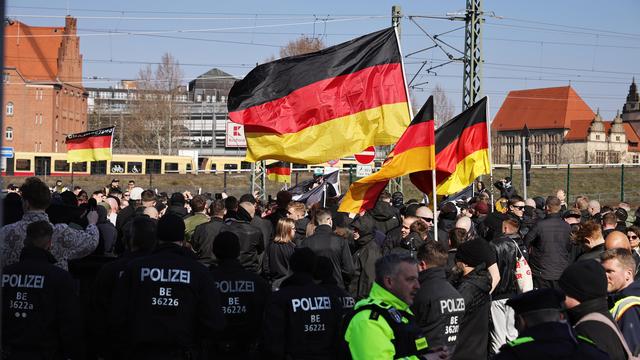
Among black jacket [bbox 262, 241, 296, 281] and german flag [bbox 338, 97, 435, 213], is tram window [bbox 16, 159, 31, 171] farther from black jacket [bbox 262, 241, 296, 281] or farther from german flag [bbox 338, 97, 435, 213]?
german flag [bbox 338, 97, 435, 213]

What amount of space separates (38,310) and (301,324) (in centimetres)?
202

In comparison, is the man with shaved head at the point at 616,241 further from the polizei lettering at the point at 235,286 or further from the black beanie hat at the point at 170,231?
the black beanie hat at the point at 170,231

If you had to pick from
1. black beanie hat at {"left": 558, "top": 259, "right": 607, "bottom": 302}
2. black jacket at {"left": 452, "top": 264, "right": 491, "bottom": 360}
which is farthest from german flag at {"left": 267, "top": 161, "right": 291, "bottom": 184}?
black beanie hat at {"left": 558, "top": 259, "right": 607, "bottom": 302}

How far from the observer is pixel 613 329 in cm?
525

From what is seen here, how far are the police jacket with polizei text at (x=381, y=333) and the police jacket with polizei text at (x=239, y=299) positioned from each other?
2.24 meters

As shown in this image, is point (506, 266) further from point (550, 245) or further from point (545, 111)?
point (545, 111)

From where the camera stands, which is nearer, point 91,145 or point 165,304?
point 165,304

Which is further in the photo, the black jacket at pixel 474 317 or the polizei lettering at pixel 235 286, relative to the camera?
the polizei lettering at pixel 235 286

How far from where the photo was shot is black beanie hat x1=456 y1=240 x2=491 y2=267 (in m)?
7.45

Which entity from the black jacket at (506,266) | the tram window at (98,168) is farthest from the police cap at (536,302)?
the tram window at (98,168)

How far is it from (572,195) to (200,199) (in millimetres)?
32614

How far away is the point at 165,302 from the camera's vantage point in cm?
627

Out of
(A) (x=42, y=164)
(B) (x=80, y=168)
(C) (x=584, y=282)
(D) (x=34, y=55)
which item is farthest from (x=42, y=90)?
(C) (x=584, y=282)

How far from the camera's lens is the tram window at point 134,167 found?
190 feet
